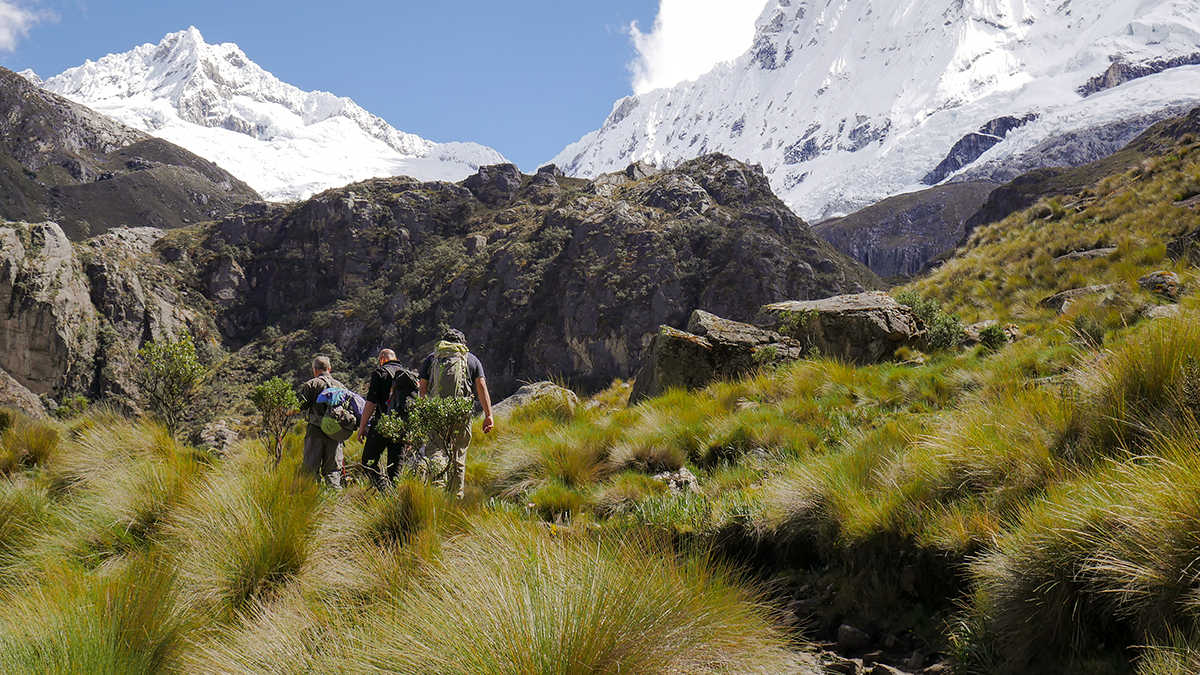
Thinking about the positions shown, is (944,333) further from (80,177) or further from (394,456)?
(80,177)

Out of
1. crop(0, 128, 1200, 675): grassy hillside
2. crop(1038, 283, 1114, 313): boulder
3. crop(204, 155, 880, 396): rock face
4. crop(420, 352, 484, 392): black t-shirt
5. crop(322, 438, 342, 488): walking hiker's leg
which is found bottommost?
crop(0, 128, 1200, 675): grassy hillside

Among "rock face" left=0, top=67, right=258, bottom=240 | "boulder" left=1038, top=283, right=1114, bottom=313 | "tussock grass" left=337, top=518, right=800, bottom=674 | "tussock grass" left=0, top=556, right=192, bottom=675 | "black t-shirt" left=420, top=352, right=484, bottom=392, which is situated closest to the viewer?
"tussock grass" left=337, top=518, right=800, bottom=674

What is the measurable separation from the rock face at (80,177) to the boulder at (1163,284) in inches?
7209

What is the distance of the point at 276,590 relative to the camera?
352cm

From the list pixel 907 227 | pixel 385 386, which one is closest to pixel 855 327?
pixel 385 386

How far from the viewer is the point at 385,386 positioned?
7000 millimetres

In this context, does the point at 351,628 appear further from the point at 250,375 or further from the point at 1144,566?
the point at 250,375

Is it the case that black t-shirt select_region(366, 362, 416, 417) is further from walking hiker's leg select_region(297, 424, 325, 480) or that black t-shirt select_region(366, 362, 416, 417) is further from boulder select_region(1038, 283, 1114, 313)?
boulder select_region(1038, 283, 1114, 313)

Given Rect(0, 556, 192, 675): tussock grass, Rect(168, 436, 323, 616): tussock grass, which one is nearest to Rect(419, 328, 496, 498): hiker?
Rect(168, 436, 323, 616): tussock grass

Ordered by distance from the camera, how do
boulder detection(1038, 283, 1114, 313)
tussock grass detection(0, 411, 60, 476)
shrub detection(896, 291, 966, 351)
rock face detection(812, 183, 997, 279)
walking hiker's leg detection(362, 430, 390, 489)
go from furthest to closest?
1. rock face detection(812, 183, 997, 279)
2. shrub detection(896, 291, 966, 351)
3. boulder detection(1038, 283, 1114, 313)
4. tussock grass detection(0, 411, 60, 476)
5. walking hiker's leg detection(362, 430, 390, 489)

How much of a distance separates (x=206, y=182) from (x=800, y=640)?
24083cm

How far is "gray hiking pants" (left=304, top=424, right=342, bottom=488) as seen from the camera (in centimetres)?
676

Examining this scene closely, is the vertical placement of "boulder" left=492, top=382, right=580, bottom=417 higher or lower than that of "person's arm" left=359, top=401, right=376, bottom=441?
lower

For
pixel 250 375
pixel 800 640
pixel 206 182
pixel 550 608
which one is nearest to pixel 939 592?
pixel 800 640
